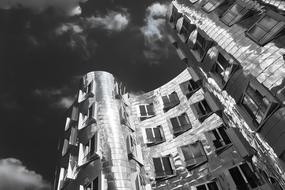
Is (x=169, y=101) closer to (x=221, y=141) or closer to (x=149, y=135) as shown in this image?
(x=149, y=135)

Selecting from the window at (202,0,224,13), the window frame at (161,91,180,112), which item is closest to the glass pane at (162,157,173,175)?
the window frame at (161,91,180,112)

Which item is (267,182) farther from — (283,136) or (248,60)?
(248,60)

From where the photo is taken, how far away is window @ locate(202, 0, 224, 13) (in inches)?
645

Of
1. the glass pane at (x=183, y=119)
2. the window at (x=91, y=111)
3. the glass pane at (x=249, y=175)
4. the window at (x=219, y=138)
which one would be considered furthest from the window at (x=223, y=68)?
the window at (x=91, y=111)

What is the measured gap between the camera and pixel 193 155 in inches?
743

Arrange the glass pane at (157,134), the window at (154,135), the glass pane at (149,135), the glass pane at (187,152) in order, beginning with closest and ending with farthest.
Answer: the glass pane at (187,152)
the window at (154,135)
the glass pane at (157,134)
the glass pane at (149,135)

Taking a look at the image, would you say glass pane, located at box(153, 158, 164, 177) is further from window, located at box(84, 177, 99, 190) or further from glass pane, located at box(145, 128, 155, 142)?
window, located at box(84, 177, 99, 190)

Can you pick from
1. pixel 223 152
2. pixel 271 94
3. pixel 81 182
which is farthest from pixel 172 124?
pixel 271 94

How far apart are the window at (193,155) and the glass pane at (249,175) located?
118 inches

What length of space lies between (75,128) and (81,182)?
7755 millimetres

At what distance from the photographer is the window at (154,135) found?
2228cm

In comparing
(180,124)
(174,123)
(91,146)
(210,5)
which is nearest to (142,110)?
(174,123)

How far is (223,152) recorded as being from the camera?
16.9m

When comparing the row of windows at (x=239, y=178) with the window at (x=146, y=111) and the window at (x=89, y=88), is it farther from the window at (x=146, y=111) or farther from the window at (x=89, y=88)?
the window at (x=89, y=88)
